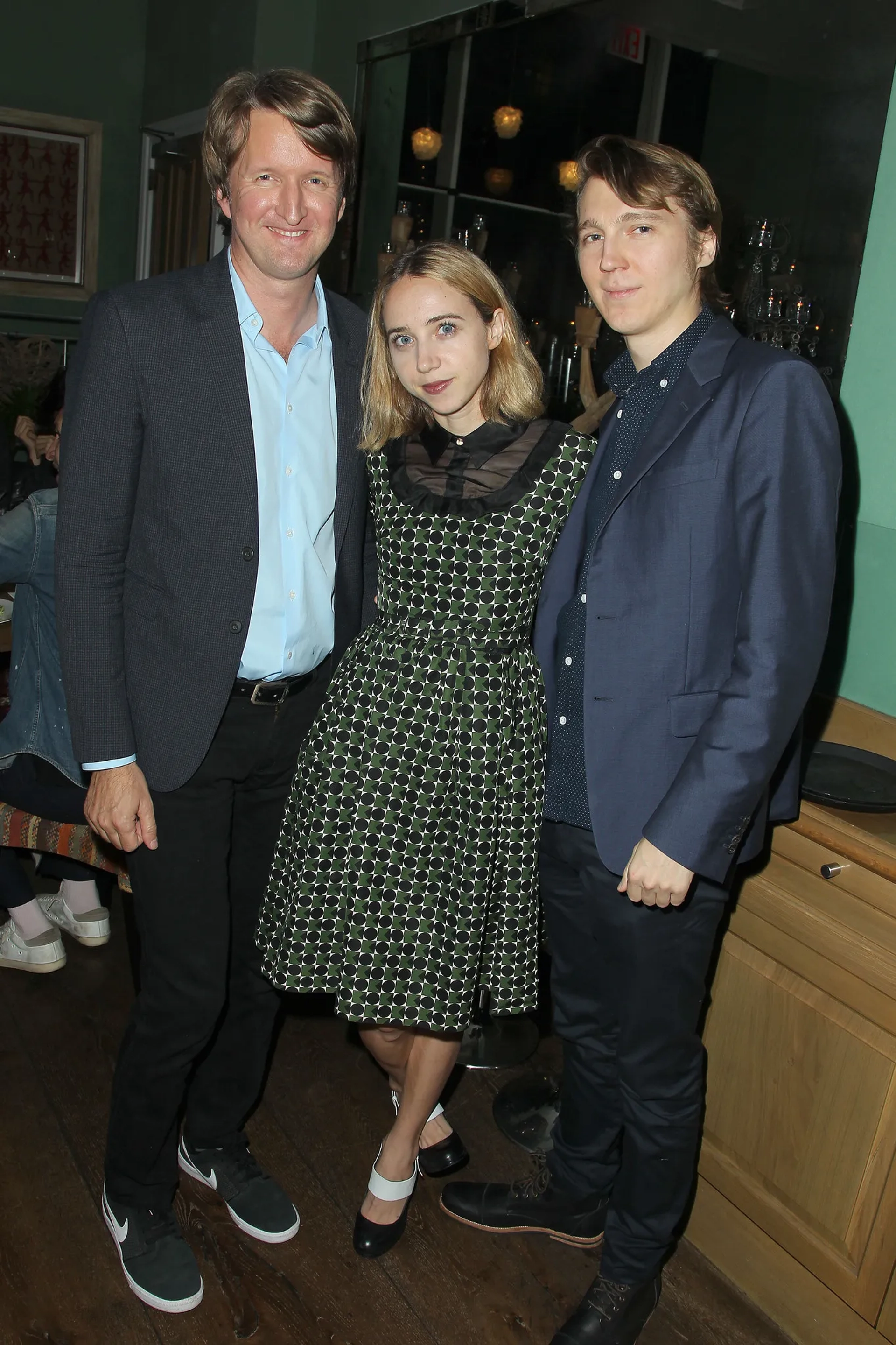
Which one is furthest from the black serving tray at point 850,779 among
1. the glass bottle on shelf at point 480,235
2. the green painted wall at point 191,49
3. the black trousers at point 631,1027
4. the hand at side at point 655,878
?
the green painted wall at point 191,49

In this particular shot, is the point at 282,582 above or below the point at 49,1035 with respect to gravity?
above

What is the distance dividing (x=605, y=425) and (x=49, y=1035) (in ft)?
6.15

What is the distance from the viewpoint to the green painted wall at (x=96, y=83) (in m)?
7.00

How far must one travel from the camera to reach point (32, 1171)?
2.15m

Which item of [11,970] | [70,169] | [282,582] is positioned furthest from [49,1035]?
[70,169]

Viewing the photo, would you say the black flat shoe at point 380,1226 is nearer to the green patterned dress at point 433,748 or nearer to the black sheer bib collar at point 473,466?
the green patterned dress at point 433,748

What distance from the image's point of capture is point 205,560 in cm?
169

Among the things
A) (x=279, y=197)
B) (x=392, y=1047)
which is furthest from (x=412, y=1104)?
(x=279, y=197)

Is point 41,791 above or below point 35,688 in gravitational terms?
below

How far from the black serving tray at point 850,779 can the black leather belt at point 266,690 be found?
2.87ft

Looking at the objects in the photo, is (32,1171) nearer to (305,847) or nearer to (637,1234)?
(305,847)

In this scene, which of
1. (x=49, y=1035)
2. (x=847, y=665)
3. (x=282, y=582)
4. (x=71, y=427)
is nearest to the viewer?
(x=71, y=427)

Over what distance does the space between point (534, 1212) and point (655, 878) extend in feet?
3.02

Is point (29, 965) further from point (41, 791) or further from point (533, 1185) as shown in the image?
point (533, 1185)
